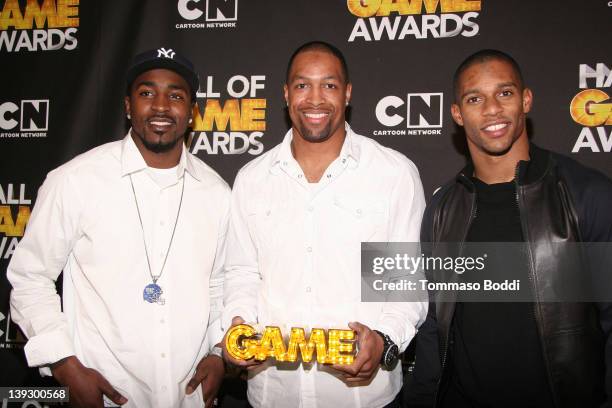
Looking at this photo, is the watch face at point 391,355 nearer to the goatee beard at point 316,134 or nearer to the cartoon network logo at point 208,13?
the goatee beard at point 316,134

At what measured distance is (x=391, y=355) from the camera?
1919 millimetres

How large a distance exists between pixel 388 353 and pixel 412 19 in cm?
193

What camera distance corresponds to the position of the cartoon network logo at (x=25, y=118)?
3145 millimetres

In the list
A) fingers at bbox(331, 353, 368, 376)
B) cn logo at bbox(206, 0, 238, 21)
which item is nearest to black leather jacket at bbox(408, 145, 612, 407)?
fingers at bbox(331, 353, 368, 376)

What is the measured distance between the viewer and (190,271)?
7.32 ft

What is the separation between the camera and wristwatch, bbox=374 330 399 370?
1.90m

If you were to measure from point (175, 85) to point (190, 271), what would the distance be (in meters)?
0.88

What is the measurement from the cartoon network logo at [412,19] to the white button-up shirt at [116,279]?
5.05ft

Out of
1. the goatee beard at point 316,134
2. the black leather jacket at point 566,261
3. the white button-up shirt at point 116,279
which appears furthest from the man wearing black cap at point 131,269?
the black leather jacket at point 566,261

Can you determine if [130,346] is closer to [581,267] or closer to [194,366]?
[194,366]

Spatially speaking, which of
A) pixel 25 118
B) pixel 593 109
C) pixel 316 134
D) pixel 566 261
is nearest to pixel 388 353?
pixel 566 261

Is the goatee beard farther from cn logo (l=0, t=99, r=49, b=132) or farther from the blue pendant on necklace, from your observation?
cn logo (l=0, t=99, r=49, b=132)

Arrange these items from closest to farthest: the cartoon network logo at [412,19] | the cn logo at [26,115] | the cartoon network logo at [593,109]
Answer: the cartoon network logo at [593,109], the cartoon network logo at [412,19], the cn logo at [26,115]

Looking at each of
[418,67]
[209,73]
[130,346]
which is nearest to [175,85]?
[209,73]
